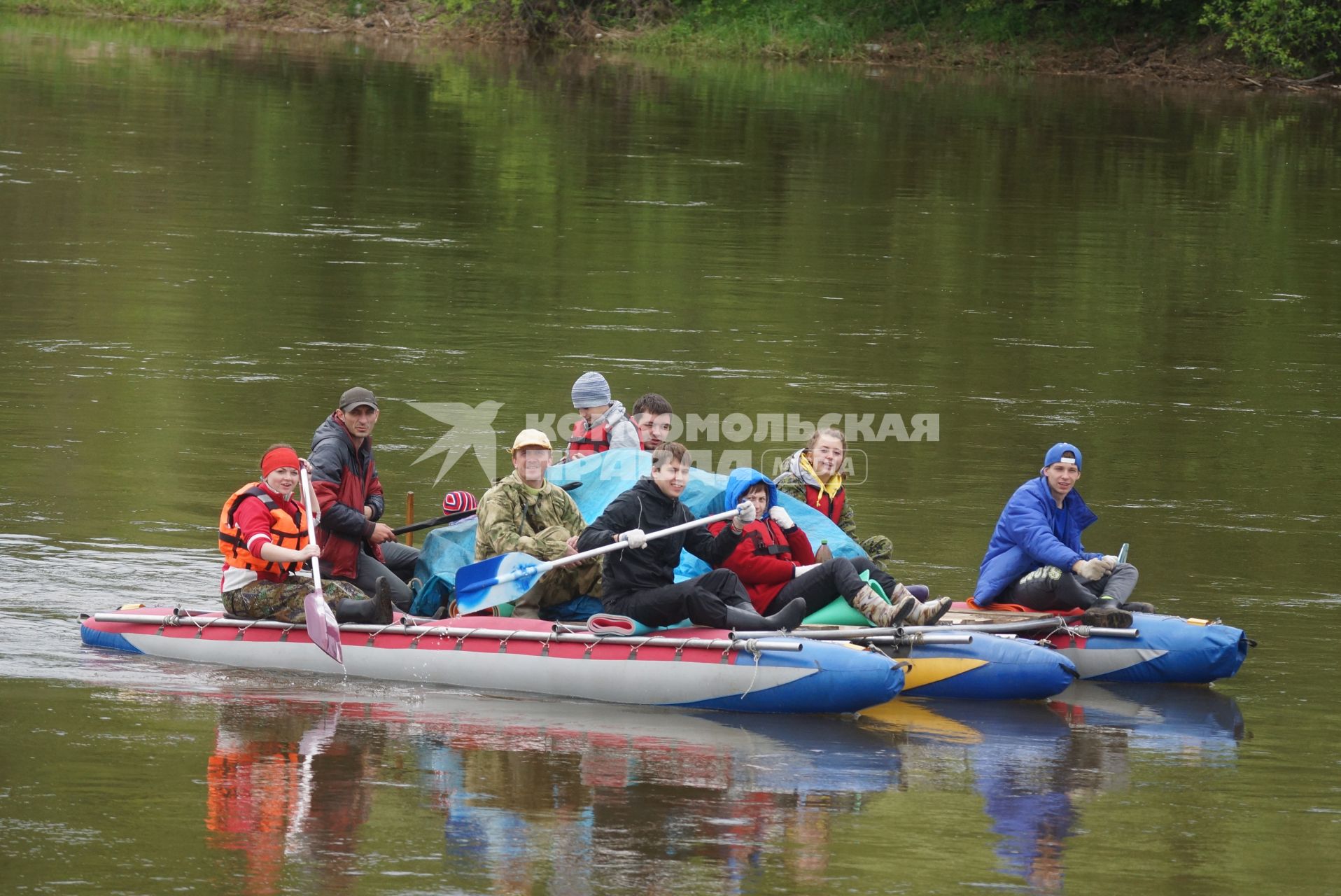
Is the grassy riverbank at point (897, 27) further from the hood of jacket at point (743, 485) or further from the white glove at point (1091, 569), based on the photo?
the hood of jacket at point (743, 485)

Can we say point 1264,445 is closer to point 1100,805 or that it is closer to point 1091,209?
point 1100,805

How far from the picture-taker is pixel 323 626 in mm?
9773

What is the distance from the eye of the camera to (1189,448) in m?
16.1

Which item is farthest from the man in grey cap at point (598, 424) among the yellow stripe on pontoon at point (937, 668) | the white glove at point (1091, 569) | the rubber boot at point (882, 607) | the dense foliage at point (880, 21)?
the dense foliage at point (880, 21)

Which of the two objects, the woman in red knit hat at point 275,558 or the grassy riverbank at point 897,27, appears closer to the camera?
the woman in red knit hat at point 275,558

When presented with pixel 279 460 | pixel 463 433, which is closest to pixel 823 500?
pixel 279 460

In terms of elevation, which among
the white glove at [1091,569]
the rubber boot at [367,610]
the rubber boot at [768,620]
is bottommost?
the rubber boot at [367,610]

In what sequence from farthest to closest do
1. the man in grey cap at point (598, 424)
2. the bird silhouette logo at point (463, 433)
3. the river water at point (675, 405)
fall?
the bird silhouette logo at point (463, 433), the man in grey cap at point (598, 424), the river water at point (675, 405)

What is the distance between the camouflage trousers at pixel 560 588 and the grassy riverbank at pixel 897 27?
3875cm

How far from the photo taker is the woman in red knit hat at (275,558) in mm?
9977

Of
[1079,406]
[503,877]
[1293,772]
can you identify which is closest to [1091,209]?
[1079,406]

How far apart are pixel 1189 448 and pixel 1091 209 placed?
13.5m

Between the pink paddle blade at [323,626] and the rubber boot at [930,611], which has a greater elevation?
the rubber boot at [930,611]

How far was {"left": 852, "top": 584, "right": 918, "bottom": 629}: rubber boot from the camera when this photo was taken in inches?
387
